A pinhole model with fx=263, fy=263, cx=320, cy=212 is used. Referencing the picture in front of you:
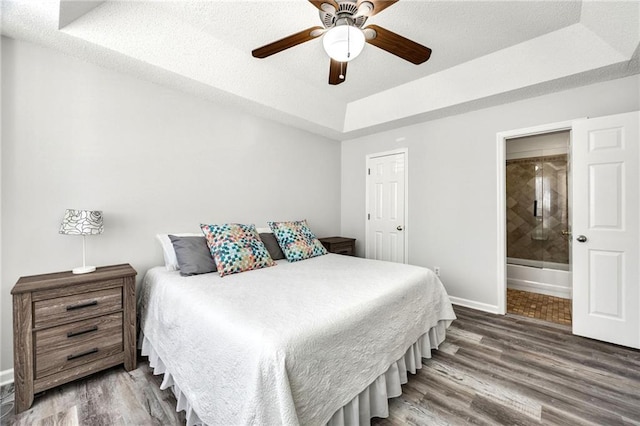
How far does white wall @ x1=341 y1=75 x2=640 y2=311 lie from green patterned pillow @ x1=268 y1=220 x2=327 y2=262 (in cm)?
156

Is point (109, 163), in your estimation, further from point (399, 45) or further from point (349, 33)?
point (399, 45)

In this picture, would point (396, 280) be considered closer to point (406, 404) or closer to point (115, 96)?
point (406, 404)

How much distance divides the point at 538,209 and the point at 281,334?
17.0 feet

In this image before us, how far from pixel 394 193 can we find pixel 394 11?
7.75 ft

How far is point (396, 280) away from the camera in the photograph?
202cm

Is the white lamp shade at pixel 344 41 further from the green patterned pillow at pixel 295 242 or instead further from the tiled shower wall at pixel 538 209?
the tiled shower wall at pixel 538 209

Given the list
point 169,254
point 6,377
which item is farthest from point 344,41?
point 6,377

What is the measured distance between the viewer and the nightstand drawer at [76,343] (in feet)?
5.51

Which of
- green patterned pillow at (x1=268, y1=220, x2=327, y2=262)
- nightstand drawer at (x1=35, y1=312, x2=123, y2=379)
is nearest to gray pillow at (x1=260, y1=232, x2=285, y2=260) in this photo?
green patterned pillow at (x1=268, y1=220, x2=327, y2=262)

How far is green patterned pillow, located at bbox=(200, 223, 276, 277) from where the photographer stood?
7.47 feet

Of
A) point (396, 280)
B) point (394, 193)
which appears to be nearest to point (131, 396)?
point (396, 280)

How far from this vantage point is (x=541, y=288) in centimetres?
393

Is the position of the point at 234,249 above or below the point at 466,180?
below

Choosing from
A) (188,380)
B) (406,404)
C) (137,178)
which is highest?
(137,178)
